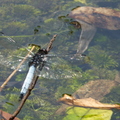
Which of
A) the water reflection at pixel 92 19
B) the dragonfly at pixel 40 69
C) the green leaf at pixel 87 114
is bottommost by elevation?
the green leaf at pixel 87 114

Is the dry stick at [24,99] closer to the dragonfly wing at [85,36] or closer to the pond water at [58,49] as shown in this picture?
the pond water at [58,49]

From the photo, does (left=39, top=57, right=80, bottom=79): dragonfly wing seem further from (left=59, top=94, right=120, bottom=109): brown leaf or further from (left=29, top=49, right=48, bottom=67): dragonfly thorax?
(left=59, top=94, right=120, bottom=109): brown leaf

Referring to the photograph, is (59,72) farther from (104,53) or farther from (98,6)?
(98,6)

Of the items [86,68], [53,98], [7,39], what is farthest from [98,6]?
[53,98]

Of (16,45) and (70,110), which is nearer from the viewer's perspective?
(70,110)

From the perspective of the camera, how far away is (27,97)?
97.7 inches

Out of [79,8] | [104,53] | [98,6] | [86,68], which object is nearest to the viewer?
[86,68]

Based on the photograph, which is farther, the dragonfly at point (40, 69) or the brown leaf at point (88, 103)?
the dragonfly at point (40, 69)

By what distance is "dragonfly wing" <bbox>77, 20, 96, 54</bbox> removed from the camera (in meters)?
3.07

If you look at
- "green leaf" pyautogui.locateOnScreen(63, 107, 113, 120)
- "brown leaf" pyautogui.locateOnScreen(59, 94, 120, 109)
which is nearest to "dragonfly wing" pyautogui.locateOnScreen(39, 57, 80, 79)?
"brown leaf" pyautogui.locateOnScreen(59, 94, 120, 109)

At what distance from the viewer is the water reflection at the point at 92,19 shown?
10.5 ft

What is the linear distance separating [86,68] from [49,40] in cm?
62

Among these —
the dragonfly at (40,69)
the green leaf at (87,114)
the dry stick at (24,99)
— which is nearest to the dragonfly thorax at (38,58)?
the dragonfly at (40,69)

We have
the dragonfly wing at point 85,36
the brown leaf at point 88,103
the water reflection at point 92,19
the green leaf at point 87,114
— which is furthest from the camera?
the water reflection at point 92,19
